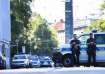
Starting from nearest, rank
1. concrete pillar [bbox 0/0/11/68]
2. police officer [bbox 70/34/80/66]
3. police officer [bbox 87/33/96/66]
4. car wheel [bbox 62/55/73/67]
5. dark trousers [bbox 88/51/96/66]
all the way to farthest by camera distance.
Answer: concrete pillar [bbox 0/0/11/68]
police officer [bbox 87/33/96/66]
police officer [bbox 70/34/80/66]
dark trousers [bbox 88/51/96/66]
car wheel [bbox 62/55/73/67]

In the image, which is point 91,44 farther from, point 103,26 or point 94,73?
point 103,26

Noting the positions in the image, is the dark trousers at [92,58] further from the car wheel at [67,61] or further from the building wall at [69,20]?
the building wall at [69,20]

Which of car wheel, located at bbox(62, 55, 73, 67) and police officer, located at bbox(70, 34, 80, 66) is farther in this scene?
car wheel, located at bbox(62, 55, 73, 67)

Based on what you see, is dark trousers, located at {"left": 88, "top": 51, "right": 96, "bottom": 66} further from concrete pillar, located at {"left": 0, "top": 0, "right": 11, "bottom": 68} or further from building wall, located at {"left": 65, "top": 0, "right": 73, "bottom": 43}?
building wall, located at {"left": 65, "top": 0, "right": 73, "bottom": 43}

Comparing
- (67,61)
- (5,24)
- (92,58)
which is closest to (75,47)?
(92,58)

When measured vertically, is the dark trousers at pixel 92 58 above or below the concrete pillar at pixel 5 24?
below

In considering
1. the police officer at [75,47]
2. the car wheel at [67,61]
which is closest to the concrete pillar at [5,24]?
the police officer at [75,47]

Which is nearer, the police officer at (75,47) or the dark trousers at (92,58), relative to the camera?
the police officer at (75,47)

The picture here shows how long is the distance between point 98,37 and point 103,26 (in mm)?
28058

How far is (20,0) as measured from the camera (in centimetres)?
5600

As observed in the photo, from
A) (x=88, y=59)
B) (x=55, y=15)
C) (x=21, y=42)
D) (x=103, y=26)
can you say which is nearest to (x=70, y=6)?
(x=103, y=26)

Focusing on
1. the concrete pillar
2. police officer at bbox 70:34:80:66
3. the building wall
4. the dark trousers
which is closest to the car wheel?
police officer at bbox 70:34:80:66

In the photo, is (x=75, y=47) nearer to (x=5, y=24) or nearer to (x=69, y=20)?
(x=5, y=24)

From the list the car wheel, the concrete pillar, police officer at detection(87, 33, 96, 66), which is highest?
the concrete pillar
